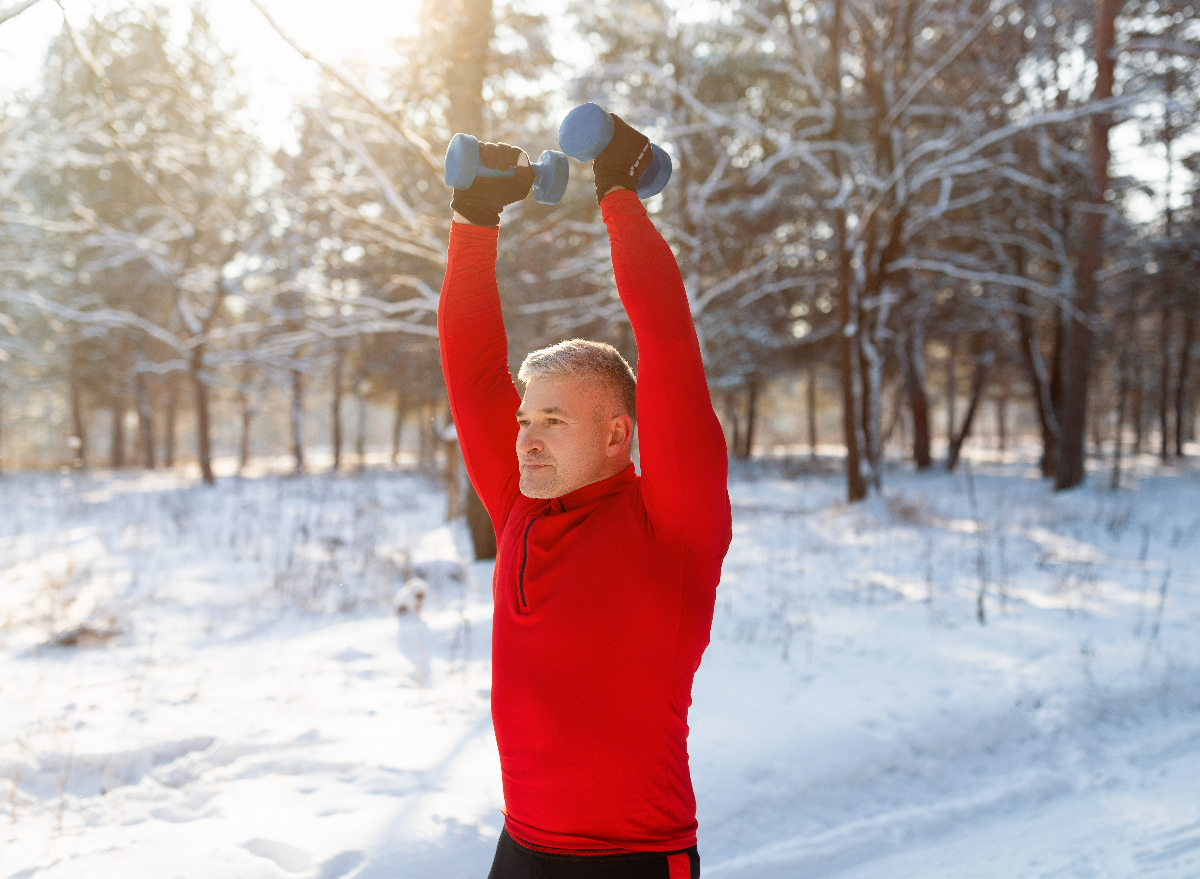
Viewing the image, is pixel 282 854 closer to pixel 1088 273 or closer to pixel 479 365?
pixel 479 365

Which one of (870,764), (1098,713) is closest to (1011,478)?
(1098,713)

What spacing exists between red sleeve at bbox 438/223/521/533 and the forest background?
1.30 m

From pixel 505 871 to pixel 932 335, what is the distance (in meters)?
21.8

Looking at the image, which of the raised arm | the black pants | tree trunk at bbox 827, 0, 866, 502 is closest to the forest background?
tree trunk at bbox 827, 0, 866, 502

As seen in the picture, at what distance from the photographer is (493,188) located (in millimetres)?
1575

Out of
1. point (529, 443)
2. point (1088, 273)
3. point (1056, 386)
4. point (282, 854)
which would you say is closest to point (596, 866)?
point (529, 443)

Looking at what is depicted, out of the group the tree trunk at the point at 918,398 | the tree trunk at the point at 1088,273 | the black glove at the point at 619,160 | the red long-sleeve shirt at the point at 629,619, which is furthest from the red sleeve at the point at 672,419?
the tree trunk at the point at 918,398

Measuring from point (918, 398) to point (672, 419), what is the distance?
1981 cm

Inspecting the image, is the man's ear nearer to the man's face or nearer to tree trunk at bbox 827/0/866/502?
the man's face

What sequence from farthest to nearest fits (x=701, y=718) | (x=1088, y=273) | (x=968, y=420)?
(x=968, y=420) → (x=1088, y=273) → (x=701, y=718)

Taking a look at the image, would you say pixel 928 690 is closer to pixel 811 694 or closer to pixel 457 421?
pixel 811 694

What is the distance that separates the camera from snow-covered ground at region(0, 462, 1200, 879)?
279 centimetres

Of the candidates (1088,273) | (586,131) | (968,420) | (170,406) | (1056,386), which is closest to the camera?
(586,131)

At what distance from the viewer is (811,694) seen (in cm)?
424
